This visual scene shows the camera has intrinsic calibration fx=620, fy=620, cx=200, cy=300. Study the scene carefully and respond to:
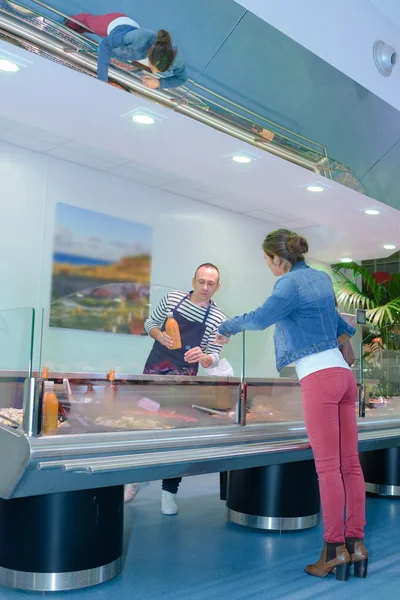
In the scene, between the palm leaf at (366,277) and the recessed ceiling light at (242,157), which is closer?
the recessed ceiling light at (242,157)

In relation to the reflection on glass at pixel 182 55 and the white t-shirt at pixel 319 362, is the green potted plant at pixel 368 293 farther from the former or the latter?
the white t-shirt at pixel 319 362

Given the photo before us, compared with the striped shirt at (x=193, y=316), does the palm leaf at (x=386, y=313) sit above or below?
above

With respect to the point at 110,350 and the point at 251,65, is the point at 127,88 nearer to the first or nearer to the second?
the point at 251,65

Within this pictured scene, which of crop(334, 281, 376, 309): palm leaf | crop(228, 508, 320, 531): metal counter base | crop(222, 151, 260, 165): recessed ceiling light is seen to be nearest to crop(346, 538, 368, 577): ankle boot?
crop(228, 508, 320, 531): metal counter base

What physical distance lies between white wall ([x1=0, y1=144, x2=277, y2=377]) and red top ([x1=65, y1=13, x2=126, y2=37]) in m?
1.58

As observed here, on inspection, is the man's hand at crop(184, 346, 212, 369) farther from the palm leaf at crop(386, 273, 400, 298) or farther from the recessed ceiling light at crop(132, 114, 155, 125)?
the palm leaf at crop(386, 273, 400, 298)

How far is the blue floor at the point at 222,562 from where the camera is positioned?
8.75ft

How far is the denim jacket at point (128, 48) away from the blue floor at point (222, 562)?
2738mm

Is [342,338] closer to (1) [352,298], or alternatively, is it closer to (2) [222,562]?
(2) [222,562]

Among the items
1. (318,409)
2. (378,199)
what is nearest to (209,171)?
(378,199)

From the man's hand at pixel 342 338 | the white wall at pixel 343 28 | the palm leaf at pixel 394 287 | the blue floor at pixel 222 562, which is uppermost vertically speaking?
the white wall at pixel 343 28

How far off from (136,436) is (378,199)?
459cm

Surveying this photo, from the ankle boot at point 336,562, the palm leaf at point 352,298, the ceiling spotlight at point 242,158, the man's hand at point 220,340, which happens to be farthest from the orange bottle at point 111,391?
the palm leaf at point 352,298

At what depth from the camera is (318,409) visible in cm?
285
